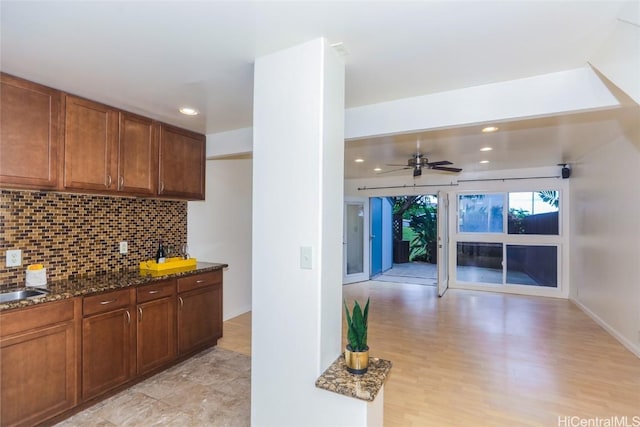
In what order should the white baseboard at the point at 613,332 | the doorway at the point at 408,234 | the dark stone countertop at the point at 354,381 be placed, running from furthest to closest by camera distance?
the doorway at the point at 408,234
the white baseboard at the point at 613,332
the dark stone countertop at the point at 354,381

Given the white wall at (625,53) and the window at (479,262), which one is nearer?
the white wall at (625,53)

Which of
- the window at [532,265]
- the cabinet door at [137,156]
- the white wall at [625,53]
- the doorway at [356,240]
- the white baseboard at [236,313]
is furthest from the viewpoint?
the doorway at [356,240]

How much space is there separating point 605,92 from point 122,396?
396cm

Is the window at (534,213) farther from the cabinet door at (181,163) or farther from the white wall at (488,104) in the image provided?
the cabinet door at (181,163)

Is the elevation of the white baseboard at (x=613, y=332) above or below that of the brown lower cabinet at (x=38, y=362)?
below

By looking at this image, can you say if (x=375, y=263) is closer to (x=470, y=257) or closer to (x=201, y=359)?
(x=470, y=257)

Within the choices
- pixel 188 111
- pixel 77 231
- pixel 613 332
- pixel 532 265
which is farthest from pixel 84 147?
pixel 532 265

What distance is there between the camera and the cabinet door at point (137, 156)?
2641 millimetres

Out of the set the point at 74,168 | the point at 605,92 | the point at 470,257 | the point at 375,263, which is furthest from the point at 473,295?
the point at 74,168

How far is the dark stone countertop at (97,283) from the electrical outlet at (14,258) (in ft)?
0.62

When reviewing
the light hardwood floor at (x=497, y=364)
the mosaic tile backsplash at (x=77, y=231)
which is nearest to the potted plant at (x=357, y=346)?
the light hardwood floor at (x=497, y=364)

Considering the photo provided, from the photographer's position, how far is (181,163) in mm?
3189

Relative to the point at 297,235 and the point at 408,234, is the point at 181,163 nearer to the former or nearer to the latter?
the point at 297,235

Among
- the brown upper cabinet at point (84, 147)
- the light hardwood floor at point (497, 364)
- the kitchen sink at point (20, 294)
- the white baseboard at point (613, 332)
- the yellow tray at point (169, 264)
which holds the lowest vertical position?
the light hardwood floor at point (497, 364)
